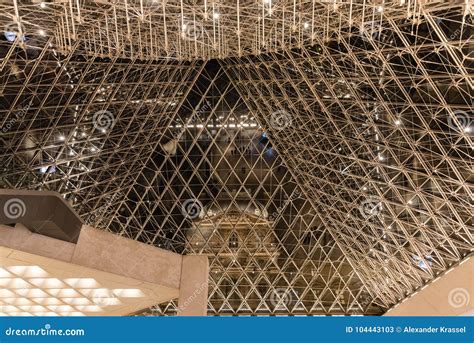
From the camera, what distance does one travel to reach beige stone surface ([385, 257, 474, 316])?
75.0 feet

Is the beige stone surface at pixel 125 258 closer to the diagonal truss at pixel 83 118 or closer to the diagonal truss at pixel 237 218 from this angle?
the diagonal truss at pixel 83 118

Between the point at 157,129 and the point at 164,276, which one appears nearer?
the point at 164,276

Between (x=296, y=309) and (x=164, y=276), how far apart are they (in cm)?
2105

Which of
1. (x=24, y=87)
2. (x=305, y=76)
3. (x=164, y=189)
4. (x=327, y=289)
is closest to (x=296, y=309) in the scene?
(x=327, y=289)

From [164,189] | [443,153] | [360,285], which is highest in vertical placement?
[164,189]

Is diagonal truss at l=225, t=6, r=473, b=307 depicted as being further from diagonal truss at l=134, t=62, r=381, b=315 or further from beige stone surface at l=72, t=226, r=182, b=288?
beige stone surface at l=72, t=226, r=182, b=288

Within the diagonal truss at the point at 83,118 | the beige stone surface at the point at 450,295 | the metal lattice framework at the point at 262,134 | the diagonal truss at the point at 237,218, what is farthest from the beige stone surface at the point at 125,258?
the diagonal truss at the point at 237,218

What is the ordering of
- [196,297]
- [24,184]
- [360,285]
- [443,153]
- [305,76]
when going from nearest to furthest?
[196,297] → [443,153] → [305,76] → [24,184] → [360,285]

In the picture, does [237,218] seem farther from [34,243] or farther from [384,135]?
[34,243]

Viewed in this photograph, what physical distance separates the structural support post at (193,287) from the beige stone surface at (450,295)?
10.7 metres

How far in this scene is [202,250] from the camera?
38.2m

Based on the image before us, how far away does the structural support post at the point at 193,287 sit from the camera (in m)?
19.1
